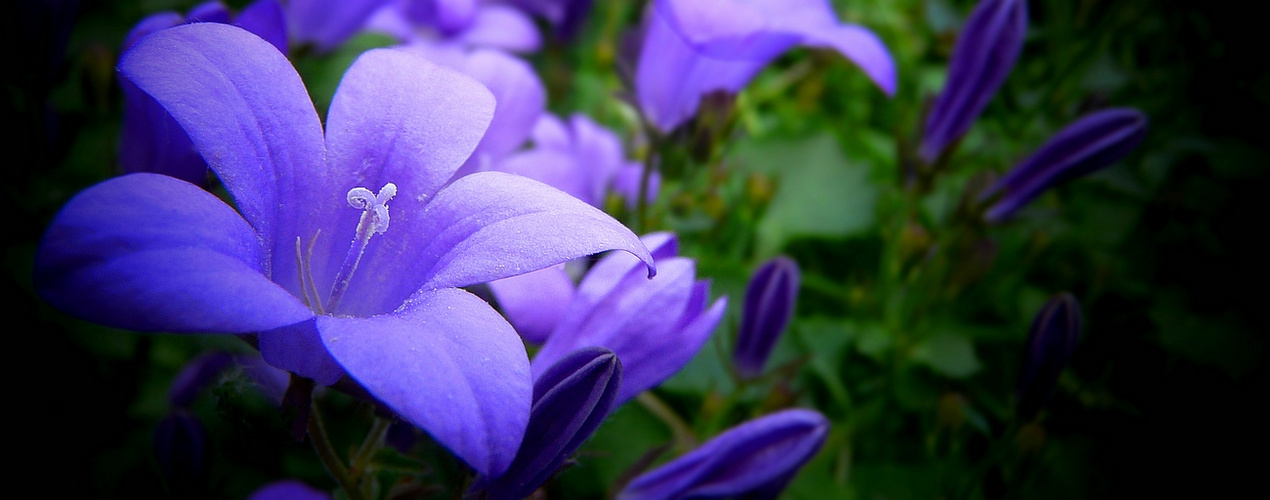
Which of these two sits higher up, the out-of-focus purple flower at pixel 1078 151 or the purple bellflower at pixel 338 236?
the purple bellflower at pixel 338 236

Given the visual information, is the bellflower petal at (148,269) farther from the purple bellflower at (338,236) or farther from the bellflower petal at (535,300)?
the bellflower petal at (535,300)

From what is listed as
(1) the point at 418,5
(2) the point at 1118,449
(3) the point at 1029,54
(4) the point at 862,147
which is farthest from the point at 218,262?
(3) the point at 1029,54

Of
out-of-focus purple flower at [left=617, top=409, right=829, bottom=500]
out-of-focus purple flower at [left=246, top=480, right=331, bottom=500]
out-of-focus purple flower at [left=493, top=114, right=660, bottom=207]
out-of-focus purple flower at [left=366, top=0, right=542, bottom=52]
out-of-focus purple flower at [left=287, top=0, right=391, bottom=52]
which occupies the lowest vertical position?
out-of-focus purple flower at [left=246, top=480, right=331, bottom=500]

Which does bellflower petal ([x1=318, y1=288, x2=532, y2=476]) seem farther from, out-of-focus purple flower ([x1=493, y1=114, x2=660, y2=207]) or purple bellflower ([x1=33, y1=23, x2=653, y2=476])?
out-of-focus purple flower ([x1=493, y1=114, x2=660, y2=207])

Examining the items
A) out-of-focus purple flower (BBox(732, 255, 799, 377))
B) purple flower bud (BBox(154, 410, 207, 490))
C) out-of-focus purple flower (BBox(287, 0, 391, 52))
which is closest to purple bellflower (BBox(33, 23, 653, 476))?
purple flower bud (BBox(154, 410, 207, 490))

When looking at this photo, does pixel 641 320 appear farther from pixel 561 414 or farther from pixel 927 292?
pixel 927 292

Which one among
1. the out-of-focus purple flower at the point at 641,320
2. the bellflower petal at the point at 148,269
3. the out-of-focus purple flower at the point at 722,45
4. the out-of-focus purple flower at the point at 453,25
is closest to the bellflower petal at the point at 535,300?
the out-of-focus purple flower at the point at 641,320
